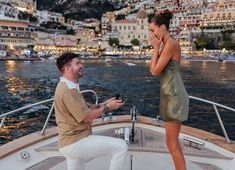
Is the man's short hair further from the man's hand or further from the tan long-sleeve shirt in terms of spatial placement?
the man's hand

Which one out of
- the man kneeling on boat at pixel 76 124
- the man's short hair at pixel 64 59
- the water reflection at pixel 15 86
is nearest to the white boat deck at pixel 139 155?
the man kneeling on boat at pixel 76 124

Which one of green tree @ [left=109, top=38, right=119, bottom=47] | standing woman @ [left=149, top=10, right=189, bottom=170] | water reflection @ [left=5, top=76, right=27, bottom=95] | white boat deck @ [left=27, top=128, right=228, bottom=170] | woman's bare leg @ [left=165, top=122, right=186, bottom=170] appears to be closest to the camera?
standing woman @ [left=149, top=10, right=189, bottom=170]

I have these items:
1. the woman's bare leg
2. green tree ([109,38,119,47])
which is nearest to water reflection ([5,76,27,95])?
the woman's bare leg

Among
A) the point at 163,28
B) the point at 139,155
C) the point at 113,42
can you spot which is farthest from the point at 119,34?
the point at 163,28

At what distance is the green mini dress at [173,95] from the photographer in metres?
2.61

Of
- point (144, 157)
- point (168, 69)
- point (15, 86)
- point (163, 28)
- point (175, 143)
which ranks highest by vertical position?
point (163, 28)

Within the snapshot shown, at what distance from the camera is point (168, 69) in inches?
104

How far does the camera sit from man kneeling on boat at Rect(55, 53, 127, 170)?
2367mm

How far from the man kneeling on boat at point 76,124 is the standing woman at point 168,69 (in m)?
0.43

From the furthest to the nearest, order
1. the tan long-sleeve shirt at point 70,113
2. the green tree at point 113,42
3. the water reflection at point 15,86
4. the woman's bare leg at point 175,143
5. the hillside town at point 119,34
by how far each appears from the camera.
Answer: the green tree at point 113,42
the hillside town at point 119,34
the water reflection at point 15,86
the woman's bare leg at point 175,143
the tan long-sleeve shirt at point 70,113

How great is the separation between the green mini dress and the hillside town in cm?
7424

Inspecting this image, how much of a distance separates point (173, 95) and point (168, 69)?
0.19 meters

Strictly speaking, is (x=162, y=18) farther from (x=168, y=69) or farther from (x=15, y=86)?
(x=15, y=86)

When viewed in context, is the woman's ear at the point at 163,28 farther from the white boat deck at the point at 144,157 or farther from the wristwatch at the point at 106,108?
the white boat deck at the point at 144,157
